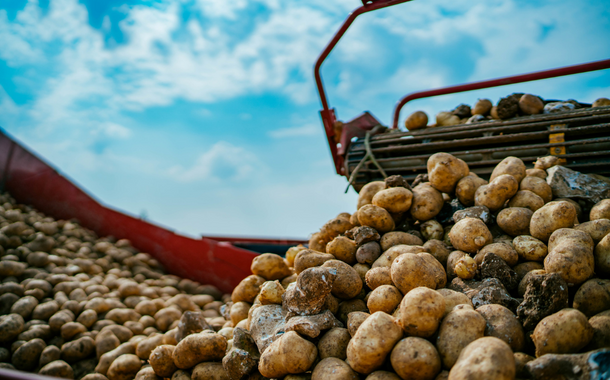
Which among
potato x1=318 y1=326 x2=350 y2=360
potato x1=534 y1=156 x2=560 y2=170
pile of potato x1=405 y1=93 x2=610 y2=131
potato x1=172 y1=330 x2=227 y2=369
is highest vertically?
pile of potato x1=405 y1=93 x2=610 y2=131

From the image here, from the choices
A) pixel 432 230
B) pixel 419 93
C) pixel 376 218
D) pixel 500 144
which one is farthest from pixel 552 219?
pixel 419 93

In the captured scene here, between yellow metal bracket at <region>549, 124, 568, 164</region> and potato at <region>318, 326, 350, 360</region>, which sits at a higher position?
yellow metal bracket at <region>549, 124, 568, 164</region>

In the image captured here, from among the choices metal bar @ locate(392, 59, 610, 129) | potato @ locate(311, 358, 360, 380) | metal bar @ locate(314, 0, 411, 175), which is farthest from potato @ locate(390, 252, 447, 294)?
metal bar @ locate(392, 59, 610, 129)

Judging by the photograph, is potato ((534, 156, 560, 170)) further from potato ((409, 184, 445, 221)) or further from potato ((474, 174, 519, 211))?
potato ((409, 184, 445, 221))

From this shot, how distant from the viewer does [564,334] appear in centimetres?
152

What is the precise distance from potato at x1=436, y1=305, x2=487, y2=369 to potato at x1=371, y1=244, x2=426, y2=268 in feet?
2.00

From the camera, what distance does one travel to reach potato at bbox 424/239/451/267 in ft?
7.70

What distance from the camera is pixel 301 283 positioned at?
2.02 metres

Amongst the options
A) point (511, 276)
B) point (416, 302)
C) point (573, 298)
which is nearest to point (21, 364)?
point (416, 302)

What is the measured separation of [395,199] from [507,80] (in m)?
2.82

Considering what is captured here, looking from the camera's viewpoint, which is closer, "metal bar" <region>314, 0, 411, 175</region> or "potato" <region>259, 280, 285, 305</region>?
"potato" <region>259, 280, 285, 305</region>

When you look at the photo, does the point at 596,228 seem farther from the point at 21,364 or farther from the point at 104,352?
the point at 21,364

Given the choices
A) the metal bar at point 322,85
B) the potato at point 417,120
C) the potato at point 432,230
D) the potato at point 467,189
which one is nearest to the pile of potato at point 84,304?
the potato at point 432,230

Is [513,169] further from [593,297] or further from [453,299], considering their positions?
[453,299]
